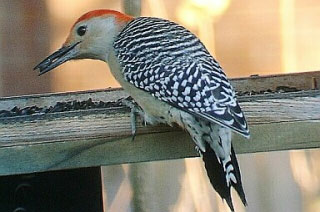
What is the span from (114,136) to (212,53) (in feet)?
4.06

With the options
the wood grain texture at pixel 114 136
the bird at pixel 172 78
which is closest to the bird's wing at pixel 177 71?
the bird at pixel 172 78

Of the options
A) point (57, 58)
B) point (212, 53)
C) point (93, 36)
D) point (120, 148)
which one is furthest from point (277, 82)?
point (120, 148)

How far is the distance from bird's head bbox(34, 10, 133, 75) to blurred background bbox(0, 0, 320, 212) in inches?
17.8

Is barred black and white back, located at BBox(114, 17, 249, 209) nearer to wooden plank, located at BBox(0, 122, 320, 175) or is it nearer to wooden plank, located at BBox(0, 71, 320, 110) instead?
wooden plank, located at BBox(0, 122, 320, 175)

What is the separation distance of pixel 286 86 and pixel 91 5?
94 centimetres

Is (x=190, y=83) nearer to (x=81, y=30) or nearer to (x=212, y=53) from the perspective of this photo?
(x=81, y=30)

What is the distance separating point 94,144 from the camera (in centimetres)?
231

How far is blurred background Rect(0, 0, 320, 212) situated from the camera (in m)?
3.45

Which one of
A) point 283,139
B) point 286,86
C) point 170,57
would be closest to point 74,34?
point 170,57

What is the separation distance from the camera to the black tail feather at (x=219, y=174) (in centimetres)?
235

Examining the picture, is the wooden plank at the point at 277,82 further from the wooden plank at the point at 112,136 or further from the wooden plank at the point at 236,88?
the wooden plank at the point at 112,136

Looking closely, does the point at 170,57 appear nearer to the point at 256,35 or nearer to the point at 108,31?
the point at 108,31

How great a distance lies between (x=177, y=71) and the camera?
2543 millimetres

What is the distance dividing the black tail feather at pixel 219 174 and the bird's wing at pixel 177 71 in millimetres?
134
